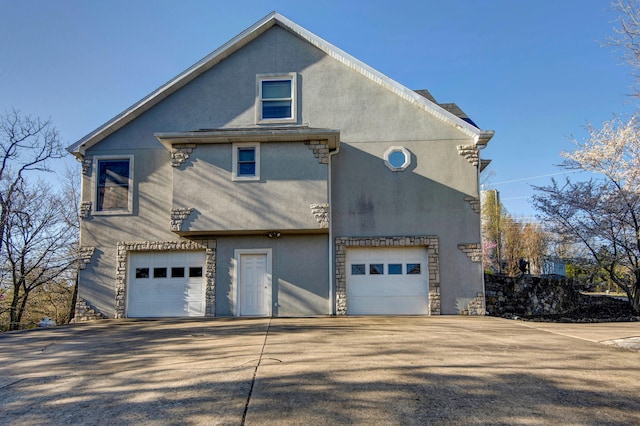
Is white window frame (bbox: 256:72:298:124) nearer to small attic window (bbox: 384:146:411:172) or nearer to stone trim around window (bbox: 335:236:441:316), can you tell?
small attic window (bbox: 384:146:411:172)

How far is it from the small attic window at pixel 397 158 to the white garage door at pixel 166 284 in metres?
6.02

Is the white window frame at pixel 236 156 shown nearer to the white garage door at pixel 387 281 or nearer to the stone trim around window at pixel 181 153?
the stone trim around window at pixel 181 153

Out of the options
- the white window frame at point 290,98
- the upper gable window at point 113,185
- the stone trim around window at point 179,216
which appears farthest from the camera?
the white window frame at point 290,98

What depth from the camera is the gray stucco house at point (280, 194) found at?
12.1 meters

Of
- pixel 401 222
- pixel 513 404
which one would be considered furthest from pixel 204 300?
pixel 513 404

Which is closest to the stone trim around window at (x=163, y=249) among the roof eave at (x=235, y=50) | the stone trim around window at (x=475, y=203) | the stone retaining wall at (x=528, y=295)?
the roof eave at (x=235, y=50)

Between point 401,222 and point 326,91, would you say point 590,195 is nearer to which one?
point 401,222

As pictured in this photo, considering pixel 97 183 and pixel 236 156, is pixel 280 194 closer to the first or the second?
pixel 236 156

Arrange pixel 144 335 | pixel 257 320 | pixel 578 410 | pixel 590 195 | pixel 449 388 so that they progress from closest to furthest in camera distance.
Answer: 1. pixel 578 410
2. pixel 449 388
3. pixel 144 335
4. pixel 257 320
5. pixel 590 195

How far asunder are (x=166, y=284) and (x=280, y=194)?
426 centimetres

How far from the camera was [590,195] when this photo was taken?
15812 mm

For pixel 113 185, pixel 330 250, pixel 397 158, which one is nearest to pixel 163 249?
pixel 113 185

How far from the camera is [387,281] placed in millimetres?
12578

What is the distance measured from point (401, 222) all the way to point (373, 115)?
10.7 feet
